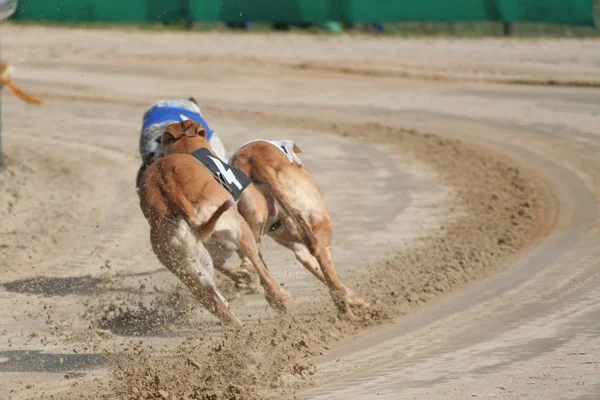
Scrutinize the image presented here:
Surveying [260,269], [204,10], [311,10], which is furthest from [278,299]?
[204,10]

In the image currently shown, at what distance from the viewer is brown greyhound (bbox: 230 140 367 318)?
5.47 meters

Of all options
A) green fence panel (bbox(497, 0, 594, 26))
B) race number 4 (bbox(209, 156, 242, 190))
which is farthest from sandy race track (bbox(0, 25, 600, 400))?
race number 4 (bbox(209, 156, 242, 190))

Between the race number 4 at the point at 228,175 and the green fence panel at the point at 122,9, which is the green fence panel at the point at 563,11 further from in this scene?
the race number 4 at the point at 228,175

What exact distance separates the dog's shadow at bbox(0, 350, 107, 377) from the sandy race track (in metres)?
0.02

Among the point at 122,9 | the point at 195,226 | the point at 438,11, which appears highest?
the point at 195,226

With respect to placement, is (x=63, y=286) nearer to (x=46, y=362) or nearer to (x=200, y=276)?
(x=46, y=362)

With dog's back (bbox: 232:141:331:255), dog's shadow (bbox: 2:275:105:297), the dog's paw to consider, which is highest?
dog's back (bbox: 232:141:331:255)

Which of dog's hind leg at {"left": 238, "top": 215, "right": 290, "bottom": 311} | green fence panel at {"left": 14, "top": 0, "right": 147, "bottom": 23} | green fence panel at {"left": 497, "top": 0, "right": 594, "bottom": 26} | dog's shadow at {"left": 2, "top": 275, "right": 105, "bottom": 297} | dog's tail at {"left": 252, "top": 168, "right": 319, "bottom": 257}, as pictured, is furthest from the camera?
green fence panel at {"left": 14, "top": 0, "right": 147, "bottom": 23}

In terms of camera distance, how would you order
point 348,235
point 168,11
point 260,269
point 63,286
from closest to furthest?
point 260,269
point 63,286
point 348,235
point 168,11

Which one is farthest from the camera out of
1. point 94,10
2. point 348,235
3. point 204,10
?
point 204,10

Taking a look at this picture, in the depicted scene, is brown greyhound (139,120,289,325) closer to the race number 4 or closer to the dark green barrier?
the race number 4

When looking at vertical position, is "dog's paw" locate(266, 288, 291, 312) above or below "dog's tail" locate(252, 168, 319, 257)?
below

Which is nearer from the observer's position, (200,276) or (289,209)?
(200,276)

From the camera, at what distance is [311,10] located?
703 inches
